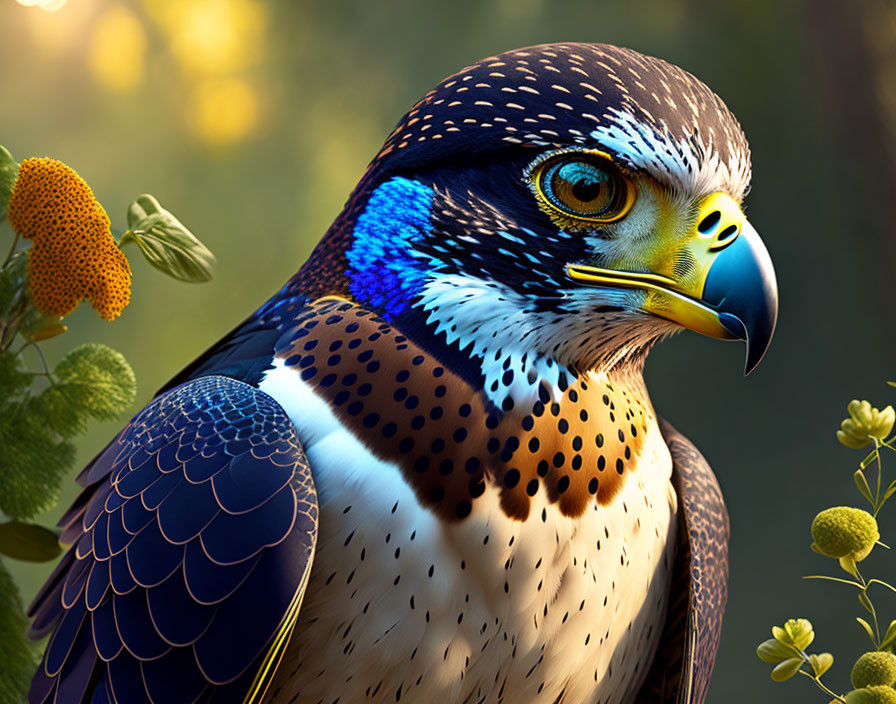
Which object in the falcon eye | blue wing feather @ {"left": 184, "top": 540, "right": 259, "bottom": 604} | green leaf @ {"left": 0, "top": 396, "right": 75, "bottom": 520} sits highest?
the falcon eye

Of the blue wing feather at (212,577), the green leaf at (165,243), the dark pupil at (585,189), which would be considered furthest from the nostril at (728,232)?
the green leaf at (165,243)

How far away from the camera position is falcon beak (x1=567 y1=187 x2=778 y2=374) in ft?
2.33

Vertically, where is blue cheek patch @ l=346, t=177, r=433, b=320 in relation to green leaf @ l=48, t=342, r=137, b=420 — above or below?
above

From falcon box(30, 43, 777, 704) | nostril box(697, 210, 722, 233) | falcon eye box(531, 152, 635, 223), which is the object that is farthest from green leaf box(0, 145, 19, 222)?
nostril box(697, 210, 722, 233)

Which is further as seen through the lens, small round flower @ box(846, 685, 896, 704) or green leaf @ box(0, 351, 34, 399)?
green leaf @ box(0, 351, 34, 399)

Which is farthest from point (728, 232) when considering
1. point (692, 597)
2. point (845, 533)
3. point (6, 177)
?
point (6, 177)

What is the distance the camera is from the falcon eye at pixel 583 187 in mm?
714

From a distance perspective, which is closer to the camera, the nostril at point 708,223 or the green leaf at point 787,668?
the green leaf at point 787,668

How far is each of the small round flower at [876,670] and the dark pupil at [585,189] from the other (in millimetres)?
410

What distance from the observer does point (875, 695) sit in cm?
54

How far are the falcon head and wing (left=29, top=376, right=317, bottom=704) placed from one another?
0.18 m

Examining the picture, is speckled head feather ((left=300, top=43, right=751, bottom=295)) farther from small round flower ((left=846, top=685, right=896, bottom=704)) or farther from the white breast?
small round flower ((left=846, top=685, right=896, bottom=704))

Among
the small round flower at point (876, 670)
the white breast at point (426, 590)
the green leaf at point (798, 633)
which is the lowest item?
the white breast at point (426, 590)

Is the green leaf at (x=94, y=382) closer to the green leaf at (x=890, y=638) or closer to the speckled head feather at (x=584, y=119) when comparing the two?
the speckled head feather at (x=584, y=119)
